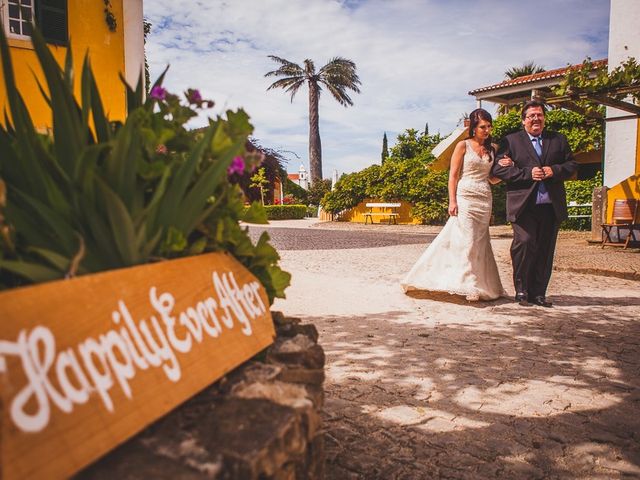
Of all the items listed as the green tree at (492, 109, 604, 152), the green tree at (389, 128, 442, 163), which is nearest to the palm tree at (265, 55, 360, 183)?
the green tree at (389, 128, 442, 163)

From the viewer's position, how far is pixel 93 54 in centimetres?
860

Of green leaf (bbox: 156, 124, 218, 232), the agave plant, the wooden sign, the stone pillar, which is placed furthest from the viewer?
the stone pillar

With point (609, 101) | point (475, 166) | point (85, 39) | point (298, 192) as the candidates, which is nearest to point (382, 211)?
point (609, 101)

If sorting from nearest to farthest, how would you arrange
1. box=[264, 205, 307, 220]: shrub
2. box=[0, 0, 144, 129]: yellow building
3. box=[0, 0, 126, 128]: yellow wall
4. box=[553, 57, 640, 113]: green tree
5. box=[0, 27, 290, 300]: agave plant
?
box=[0, 27, 290, 300]: agave plant
box=[553, 57, 640, 113]: green tree
box=[0, 0, 144, 129]: yellow building
box=[0, 0, 126, 128]: yellow wall
box=[264, 205, 307, 220]: shrub

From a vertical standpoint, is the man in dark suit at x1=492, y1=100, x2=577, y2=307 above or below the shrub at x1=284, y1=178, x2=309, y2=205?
below

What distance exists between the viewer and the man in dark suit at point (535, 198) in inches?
183

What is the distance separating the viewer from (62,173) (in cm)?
116

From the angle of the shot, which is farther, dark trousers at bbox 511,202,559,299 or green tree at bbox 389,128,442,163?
green tree at bbox 389,128,442,163

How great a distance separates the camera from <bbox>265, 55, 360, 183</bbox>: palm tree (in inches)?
1356

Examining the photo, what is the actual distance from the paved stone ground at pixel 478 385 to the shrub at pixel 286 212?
2665 centimetres

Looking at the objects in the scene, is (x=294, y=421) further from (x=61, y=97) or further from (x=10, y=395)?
→ (x=61, y=97)

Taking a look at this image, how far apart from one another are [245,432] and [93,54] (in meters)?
9.41

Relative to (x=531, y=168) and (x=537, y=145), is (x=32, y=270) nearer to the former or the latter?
(x=531, y=168)

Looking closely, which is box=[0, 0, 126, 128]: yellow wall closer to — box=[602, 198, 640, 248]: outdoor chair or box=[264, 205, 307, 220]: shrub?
box=[602, 198, 640, 248]: outdoor chair
